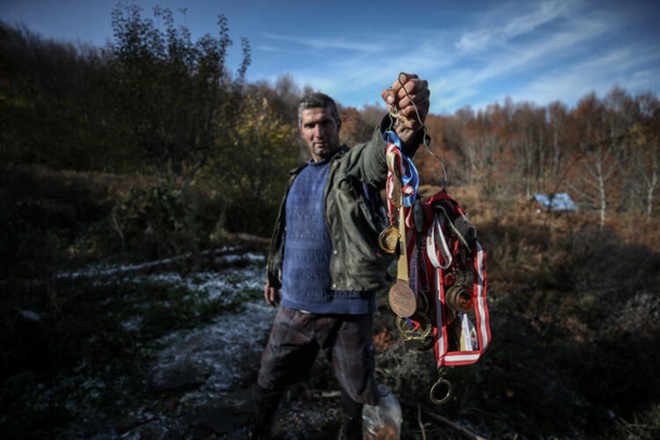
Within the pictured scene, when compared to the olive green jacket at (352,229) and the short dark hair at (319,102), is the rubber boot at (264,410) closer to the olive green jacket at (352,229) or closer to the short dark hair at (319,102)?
the olive green jacket at (352,229)

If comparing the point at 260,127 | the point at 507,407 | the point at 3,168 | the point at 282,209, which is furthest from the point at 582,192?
the point at 3,168

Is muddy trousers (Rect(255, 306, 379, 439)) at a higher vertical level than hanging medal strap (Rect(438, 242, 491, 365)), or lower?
lower

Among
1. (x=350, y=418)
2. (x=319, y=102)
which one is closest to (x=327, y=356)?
(x=350, y=418)

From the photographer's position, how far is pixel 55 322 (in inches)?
156

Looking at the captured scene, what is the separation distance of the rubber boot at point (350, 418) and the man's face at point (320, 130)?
166 cm

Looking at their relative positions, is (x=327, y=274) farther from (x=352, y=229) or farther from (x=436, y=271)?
(x=436, y=271)

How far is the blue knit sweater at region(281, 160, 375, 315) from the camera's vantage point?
1.98 meters

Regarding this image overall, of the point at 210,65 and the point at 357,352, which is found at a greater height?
the point at 210,65

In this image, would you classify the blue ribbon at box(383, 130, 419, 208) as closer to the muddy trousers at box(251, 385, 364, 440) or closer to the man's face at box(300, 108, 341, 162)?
the man's face at box(300, 108, 341, 162)

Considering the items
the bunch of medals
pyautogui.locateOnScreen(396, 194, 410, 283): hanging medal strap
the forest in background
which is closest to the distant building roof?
the forest in background

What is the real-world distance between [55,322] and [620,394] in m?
7.14

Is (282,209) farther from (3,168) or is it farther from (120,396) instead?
(3,168)

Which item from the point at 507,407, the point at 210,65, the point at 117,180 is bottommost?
the point at 507,407

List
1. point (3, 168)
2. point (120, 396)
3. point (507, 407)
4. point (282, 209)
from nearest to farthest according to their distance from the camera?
point (282, 209) < point (120, 396) < point (507, 407) < point (3, 168)
